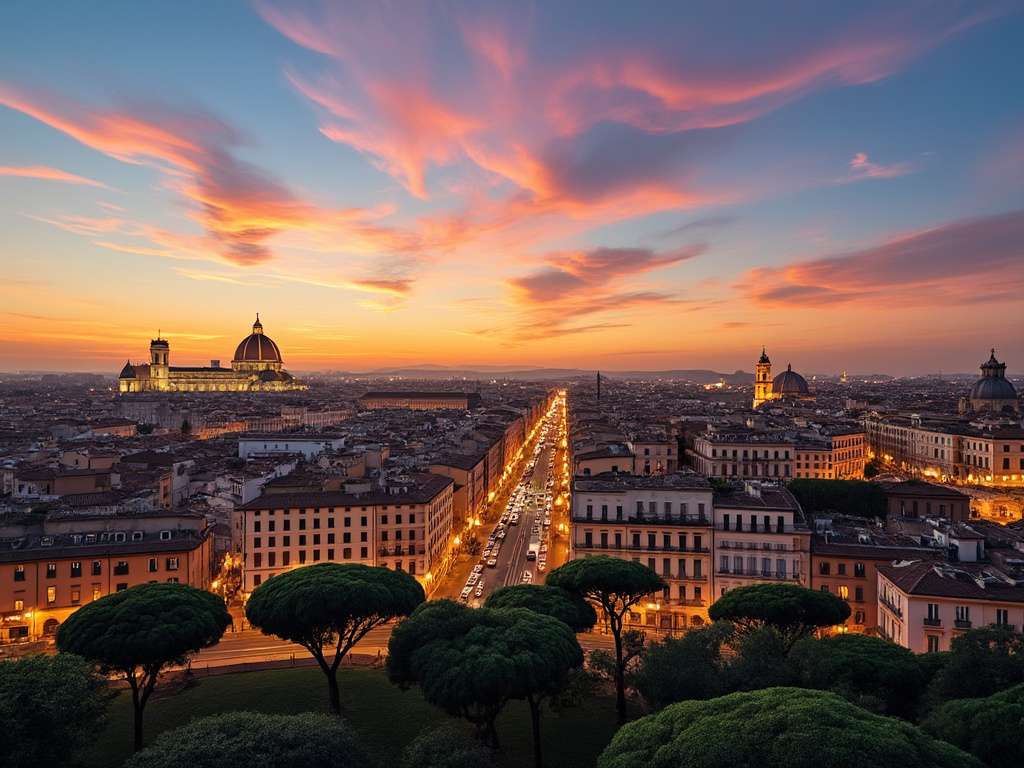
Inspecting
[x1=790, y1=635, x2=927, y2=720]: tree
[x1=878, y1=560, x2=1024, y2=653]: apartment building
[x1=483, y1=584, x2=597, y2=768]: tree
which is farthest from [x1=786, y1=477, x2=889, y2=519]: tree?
[x1=483, y1=584, x2=597, y2=768]: tree

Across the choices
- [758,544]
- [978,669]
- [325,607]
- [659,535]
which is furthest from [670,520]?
[325,607]

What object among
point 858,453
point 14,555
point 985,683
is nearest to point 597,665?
point 985,683

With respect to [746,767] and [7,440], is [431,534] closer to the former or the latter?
[746,767]

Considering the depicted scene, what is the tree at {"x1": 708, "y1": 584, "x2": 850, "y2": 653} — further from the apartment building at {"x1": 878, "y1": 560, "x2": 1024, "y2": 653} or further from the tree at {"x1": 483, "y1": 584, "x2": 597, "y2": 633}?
the tree at {"x1": 483, "y1": 584, "x2": 597, "y2": 633}

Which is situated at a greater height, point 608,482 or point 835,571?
point 608,482

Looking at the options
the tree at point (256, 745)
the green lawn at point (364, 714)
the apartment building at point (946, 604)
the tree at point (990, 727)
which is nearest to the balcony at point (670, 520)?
the apartment building at point (946, 604)

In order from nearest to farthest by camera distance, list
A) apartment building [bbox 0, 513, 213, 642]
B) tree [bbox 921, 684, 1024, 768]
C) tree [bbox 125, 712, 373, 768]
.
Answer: tree [bbox 125, 712, 373, 768]
tree [bbox 921, 684, 1024, 768]
apartment building [bbox 0, 513, 213, 642]
